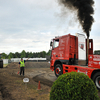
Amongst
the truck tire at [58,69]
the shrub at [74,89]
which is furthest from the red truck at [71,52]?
the shrub at [74,89]

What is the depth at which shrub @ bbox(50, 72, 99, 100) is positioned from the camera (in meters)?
2.80

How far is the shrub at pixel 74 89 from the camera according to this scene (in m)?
2.80

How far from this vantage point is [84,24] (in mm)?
9156

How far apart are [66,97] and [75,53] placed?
652 cm

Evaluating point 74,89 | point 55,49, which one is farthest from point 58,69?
point 74,89

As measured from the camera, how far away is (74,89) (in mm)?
2838

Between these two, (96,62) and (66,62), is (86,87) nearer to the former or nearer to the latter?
(96,62)

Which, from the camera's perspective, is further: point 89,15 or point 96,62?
point 89,15

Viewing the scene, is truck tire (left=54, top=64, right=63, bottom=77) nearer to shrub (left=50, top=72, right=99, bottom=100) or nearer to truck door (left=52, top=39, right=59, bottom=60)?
truck door (left=52, top=39, right=59, bottom=60)

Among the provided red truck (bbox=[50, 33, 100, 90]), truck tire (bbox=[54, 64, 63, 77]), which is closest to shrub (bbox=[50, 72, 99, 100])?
red truck (bbox=[50, 33, 100, 90])

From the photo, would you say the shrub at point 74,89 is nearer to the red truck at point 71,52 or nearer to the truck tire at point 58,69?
the red truck at point 71,52

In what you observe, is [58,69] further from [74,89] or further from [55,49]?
[74,89]

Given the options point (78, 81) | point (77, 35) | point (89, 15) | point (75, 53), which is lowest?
point (78, 81)

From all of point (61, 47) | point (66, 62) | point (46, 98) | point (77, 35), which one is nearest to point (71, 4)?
point (77, 35)
